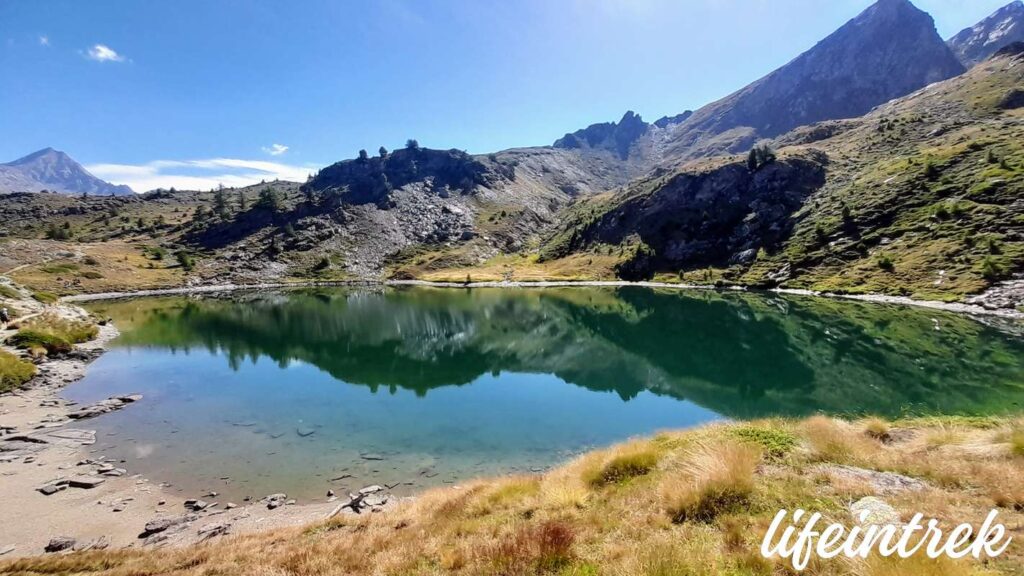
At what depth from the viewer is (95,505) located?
72.6ft

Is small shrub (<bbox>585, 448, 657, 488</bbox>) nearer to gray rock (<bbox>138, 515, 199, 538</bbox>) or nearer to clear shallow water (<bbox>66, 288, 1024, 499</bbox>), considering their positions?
clear shallow water (<bbox>66, 288, 1024, 499</bbox>)

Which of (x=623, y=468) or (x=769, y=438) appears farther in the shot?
(x=769, y=438)

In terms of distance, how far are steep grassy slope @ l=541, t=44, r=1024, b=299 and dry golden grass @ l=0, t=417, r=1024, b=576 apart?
283 feet

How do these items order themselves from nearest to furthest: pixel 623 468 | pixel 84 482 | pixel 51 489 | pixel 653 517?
pixel 653 517, pixel 623 468, pixel 51 489, pixel 84 482

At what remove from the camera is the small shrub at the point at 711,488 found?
959 cm

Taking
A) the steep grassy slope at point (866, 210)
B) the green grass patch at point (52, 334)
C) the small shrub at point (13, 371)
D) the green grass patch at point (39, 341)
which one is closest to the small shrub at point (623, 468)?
the small shrub at point (13, 371)

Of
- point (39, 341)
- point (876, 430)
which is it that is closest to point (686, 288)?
point (876, 430)

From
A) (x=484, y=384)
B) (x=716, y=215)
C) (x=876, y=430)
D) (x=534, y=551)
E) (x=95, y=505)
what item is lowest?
(x=484, y=384)

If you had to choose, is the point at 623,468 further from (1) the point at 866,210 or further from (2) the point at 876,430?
(1) the point at 866,210

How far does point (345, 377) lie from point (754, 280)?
353ft

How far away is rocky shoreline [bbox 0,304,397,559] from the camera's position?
1917 centimetres

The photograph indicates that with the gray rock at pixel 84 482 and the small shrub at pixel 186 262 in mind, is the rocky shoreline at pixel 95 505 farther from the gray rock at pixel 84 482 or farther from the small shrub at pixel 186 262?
the small shrub at pixel 186 262

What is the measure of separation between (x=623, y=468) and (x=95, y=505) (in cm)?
2599

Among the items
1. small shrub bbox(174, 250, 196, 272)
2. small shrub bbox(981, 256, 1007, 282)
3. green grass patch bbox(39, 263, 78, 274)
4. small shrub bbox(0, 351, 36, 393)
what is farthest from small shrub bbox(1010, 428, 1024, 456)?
small shrub bbox(174, 250, 196, 272)
